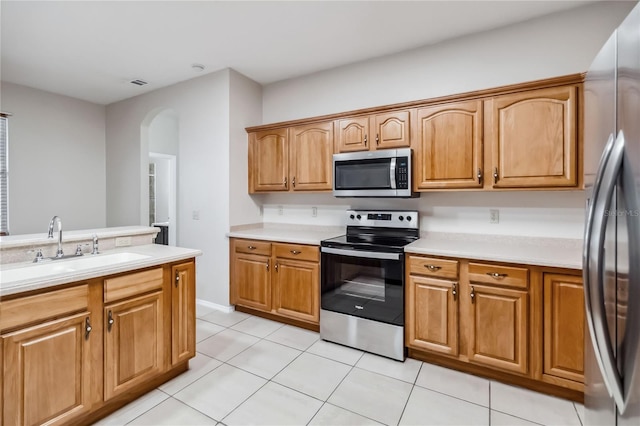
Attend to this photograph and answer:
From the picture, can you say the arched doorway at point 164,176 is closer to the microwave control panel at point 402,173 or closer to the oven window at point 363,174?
the oven window at point 363,174

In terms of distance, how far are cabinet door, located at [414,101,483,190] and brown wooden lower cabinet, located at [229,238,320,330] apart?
1219 millimetres

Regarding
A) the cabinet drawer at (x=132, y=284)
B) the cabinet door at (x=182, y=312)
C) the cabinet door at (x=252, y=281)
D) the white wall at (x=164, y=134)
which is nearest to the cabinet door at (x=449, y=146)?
the cabinet door at (x=252, y=281)

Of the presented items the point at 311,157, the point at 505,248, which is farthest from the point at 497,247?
the point at 311,157

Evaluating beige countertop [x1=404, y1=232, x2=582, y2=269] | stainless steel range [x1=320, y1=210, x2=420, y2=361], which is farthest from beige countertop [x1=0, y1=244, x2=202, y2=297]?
beige countertop [x1=404, y1=232, x2=582, y2=269]

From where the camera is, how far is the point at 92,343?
5.52ft

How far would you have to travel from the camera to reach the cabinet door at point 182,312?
2.12m

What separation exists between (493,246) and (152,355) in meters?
2.60

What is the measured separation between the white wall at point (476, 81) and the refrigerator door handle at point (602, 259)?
161 centimetres

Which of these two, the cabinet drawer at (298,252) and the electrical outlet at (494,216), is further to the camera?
the cabinet drawer at (298,252)

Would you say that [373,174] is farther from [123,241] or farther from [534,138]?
[123,241]

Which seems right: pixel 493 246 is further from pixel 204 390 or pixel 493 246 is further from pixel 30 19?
pixel 30 19

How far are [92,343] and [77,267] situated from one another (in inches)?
24.7

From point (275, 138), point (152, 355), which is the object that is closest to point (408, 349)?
point (152, 355)

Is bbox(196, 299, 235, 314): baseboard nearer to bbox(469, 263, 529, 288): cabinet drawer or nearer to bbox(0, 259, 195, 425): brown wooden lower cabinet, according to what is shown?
bbox(0, 259, 195, 425): brown wooden lower cabinet
